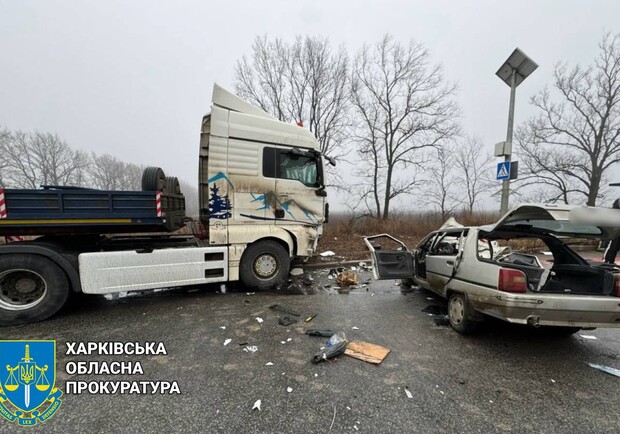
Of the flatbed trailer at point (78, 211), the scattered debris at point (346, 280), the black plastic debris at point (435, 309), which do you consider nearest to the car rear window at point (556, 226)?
the black plastic debris at point (435, 309)

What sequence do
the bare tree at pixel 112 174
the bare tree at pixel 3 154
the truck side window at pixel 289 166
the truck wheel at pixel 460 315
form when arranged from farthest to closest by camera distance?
the bare tree at pixel 112 174, the bare tree at pixel 3 154, the truck side window at pixel 289 166, the truck wheel at pixel 460 315

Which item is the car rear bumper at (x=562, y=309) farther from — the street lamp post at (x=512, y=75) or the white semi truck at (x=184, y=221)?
the street lamp post at (x=512, y=75)

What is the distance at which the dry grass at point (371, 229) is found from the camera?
Result: 958cm

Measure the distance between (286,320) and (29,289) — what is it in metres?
3.96

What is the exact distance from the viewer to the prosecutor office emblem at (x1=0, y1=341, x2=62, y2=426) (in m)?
2.03

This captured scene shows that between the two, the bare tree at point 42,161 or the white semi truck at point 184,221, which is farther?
the bare tree at point 42,161

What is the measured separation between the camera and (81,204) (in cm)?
383

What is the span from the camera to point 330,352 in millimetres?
2836

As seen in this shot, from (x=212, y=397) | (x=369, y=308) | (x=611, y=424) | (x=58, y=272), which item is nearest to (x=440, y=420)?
(x=611, y=424)

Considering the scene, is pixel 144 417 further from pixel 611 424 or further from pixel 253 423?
pixel 611 424

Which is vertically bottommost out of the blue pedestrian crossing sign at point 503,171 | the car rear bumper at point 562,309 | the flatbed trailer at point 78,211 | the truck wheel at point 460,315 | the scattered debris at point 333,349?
the scattered debris at point 333,349

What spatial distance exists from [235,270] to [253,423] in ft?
10.3

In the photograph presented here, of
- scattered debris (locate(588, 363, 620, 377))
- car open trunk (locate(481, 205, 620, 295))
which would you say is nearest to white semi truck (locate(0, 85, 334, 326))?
car open trunk (locate(481, 205, 620, 295))

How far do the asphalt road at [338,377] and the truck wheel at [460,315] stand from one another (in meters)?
0.16
